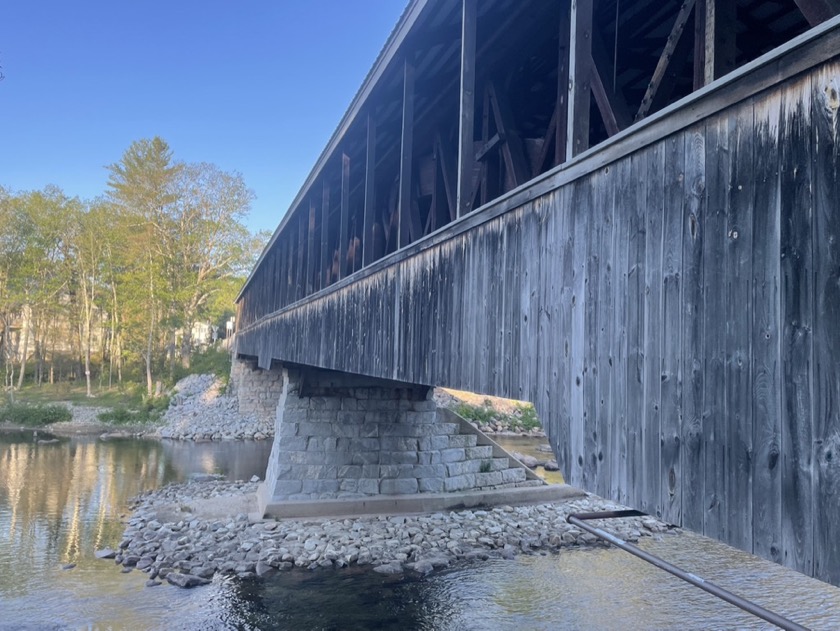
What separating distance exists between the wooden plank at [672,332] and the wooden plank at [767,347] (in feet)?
1.16

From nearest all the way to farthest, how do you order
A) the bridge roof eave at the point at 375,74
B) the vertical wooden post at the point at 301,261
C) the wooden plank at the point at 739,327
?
the wooden plank at the point at 739,327 → the bridge roof eave at the point at 375,74 → the vertical wooden post at the point at 301,261

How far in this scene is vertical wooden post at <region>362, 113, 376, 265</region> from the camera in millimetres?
7211

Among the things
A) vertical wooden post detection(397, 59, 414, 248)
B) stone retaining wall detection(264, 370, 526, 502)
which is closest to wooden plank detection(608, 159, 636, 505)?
vertical wooden post detection(397, 59, 414, 248)

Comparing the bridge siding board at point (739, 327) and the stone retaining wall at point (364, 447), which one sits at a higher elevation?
the bridge siding board at point (739, 327)

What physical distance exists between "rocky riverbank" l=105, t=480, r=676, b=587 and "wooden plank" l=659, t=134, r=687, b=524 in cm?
816

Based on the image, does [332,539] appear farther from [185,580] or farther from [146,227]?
[146,227]

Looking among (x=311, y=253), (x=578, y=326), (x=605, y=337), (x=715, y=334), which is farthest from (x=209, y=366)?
(x=715, y=334)

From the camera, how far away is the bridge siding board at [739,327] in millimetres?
2117

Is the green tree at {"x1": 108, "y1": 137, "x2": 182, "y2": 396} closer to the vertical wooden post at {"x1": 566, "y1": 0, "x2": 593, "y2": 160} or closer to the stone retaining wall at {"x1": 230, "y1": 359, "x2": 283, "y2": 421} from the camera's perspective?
the stone retaining wall at {"x1": 230, "y1": 359, "x2": 283, "y2": 421}

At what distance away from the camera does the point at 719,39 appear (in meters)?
2.80

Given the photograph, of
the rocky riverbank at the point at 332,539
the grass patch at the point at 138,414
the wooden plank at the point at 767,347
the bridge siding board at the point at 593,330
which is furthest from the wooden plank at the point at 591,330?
the grass patch at the point at 138,414

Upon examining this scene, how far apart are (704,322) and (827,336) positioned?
0.48 meters

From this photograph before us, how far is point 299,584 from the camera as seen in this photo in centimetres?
928

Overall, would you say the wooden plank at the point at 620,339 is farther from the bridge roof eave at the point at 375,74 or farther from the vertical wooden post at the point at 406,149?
the vertical wooden post at the point at 406,149
